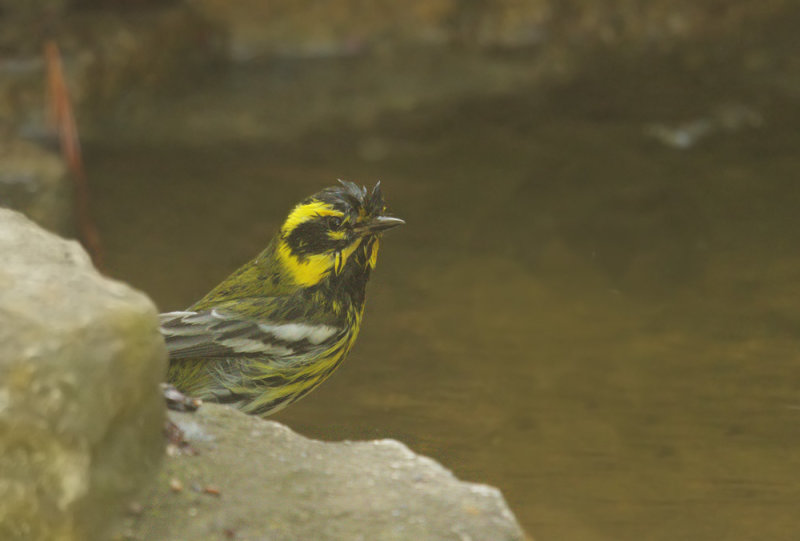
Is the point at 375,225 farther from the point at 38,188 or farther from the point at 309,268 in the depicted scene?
the point at 38,188

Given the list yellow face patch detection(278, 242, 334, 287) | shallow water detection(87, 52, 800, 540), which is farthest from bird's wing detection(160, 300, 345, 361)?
shallow water detection(87, 52, 800, 540)

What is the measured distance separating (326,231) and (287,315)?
241mm

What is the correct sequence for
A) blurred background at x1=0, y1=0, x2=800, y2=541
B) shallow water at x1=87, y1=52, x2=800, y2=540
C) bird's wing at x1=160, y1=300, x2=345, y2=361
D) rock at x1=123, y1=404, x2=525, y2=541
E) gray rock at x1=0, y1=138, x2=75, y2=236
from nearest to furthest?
rock at x1=123, y1=404, x2=525, y2=541 → bird's wing at x1=160, y1=300, x2=345, y2=361 → shallow water at x1=87, y1=52, x2=800, y2=540 → blurred background at x1=0, y1=0, x2=800, y2=541 → gray rock at x1=0, y1=138, x2=75, y2=236

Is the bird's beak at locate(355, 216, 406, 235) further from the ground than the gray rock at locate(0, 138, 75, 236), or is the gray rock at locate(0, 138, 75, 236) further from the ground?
the bird's beak at locate(355, 216, 406, 235)

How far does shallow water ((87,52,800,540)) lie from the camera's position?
162 inches

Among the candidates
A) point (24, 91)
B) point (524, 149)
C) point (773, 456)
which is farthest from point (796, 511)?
point (24, 91)

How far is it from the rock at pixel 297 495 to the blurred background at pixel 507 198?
0.88m

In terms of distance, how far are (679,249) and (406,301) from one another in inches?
53.3

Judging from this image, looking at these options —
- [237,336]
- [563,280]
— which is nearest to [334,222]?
[237,336]

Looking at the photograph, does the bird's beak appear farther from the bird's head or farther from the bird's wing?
the bird's wing

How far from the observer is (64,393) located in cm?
226

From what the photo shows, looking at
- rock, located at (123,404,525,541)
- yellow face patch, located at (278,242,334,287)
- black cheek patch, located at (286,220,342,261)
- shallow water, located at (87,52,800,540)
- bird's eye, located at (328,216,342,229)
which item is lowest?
shallow water, located at (87,52,800,540)

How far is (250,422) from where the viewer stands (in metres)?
2.91

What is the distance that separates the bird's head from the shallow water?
1.60ft
